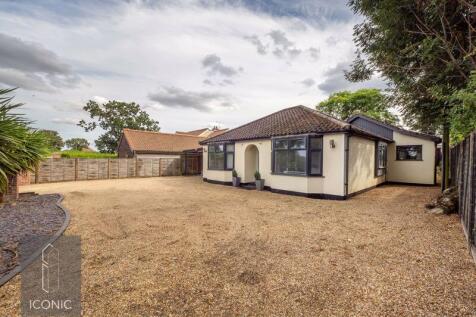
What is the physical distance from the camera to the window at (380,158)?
39.4 ft

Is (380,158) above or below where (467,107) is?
below

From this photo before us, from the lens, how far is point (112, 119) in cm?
3128

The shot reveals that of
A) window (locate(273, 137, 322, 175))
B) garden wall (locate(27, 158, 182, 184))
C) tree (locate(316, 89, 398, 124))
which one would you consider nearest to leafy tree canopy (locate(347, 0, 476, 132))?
window (locate(273, 137, 322, 175))

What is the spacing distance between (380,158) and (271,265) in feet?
40.5

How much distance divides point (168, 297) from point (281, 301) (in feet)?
4.34

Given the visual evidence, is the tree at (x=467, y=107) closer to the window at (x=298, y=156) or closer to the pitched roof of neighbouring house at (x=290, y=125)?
the pitched roof of neighbouring house at (x=290, y=125)

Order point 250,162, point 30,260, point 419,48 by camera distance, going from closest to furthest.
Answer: point 30,260 → point 419,48 → point 250,162

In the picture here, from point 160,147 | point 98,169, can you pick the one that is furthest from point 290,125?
point 160,147

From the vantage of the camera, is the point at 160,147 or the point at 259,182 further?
the point at 160,147

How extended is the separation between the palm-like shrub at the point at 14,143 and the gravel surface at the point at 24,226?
1033 millimetres

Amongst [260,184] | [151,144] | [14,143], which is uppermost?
[151,144]

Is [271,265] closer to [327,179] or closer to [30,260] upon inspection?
[30,260]

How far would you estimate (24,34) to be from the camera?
21.5 ft

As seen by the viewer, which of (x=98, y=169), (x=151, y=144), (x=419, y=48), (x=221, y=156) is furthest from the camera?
(x=151, y=144)
